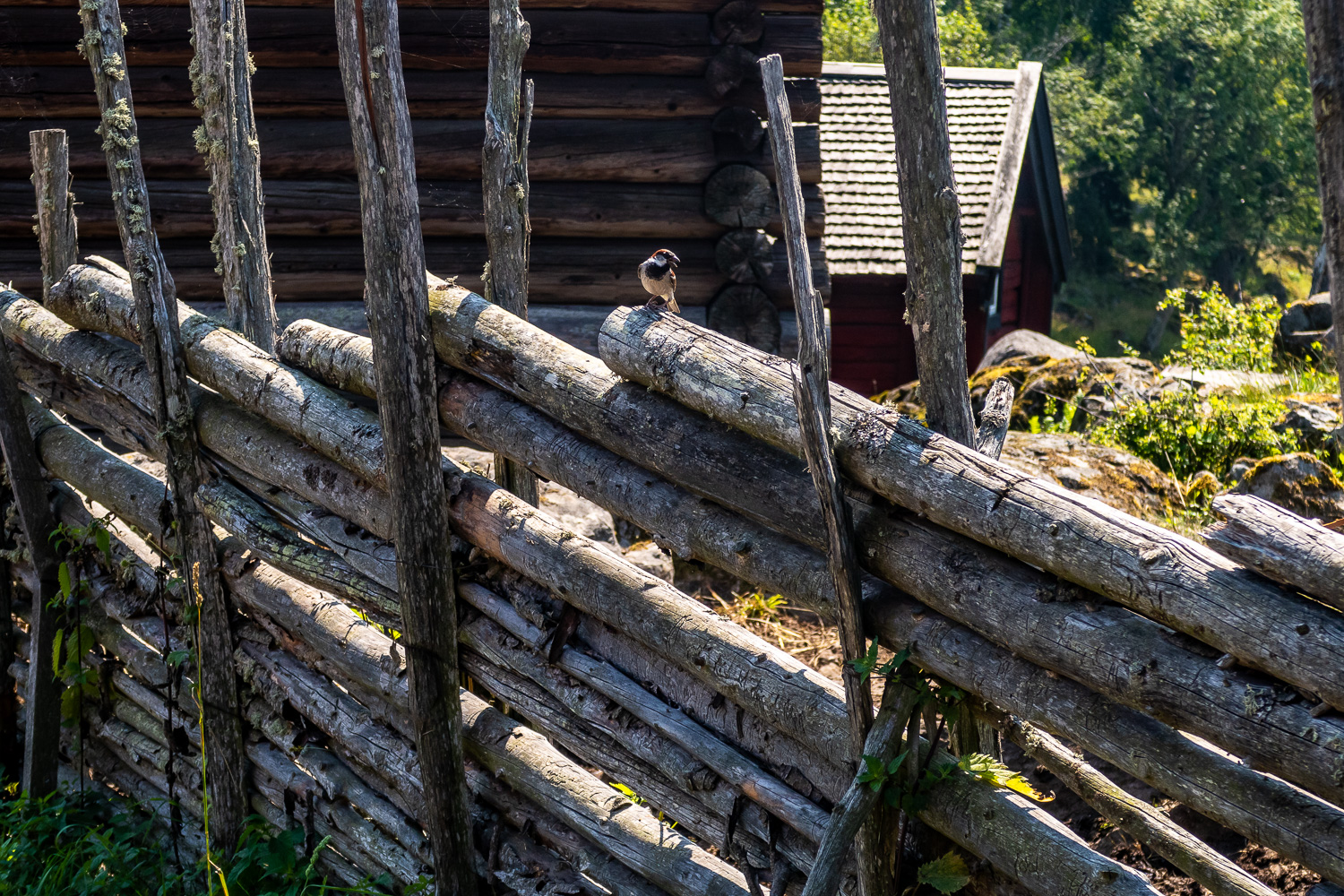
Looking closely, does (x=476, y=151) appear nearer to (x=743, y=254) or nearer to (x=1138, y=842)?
(x=743, y=254)

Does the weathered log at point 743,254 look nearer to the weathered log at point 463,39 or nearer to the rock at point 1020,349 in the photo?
the weathered log at point 463,39

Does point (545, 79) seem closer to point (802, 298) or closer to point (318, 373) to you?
point (318, 373)

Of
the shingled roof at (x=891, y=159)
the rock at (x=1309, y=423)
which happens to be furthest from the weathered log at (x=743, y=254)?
the shingled roof at (x=891, y=159)

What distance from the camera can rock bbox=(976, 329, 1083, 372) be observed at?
31.0ft

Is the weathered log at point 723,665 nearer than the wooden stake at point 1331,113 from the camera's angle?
No

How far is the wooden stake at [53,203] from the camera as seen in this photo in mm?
4141

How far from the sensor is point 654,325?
256cm

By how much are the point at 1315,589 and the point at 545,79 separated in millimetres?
5445

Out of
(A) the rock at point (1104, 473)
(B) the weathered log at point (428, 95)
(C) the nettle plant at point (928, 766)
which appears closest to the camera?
(C) the nettle plant at point (928, 766)

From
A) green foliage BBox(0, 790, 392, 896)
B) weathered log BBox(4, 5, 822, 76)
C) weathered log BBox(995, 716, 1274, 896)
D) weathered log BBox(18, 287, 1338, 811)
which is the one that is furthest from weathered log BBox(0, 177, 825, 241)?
weathered log BBox(995, 716, 1274, 896)

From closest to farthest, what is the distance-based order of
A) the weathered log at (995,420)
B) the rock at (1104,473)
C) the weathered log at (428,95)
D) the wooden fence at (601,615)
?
1. the wooden fence at (601,615)
2. the weathered log at (995,420)
3. the rock at (1104,473)
4. the weathered log at (428,95)

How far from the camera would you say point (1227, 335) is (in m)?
7.53

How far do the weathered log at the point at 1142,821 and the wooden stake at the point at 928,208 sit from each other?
2.31ft

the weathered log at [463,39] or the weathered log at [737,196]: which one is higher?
the weathered log at [463,39]
